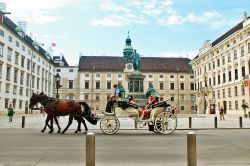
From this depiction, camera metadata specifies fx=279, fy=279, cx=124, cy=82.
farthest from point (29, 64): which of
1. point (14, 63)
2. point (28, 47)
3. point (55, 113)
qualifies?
point (55, 113)

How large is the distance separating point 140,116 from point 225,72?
4779 cm

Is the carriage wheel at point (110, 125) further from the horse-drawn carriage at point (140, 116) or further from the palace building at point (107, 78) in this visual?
the palace building at point (107, 78)

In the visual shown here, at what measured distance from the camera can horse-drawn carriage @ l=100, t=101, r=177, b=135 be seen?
1314 centimetres

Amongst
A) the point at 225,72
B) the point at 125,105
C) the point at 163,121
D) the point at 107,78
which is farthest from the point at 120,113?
the point at 107,78

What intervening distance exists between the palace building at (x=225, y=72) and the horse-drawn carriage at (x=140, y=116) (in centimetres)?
3659

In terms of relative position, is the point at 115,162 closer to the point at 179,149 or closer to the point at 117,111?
the point at 179,149

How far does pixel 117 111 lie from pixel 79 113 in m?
2.04

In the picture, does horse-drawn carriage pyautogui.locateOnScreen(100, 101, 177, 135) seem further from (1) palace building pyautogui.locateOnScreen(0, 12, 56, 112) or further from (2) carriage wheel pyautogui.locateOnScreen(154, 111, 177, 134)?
(1) palace building pyautogui.locateOnScreen(0, 12, 56, 112)

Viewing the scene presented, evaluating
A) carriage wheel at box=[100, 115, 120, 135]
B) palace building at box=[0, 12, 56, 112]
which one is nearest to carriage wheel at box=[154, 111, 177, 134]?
carriage wheel at box=[100, 115, 120, 135]

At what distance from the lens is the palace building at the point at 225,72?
4850cm

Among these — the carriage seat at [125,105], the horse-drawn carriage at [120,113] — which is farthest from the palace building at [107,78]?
the carriage seat at [125,105]

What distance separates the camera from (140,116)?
1371cm

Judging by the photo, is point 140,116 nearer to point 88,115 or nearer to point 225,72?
point 88,115

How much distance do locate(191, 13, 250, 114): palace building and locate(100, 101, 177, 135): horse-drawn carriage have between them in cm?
3659
